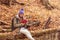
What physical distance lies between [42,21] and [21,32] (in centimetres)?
278

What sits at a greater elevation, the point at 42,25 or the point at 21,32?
the point at 21,32

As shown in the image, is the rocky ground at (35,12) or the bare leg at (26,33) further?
the rocky ground at (35,12)

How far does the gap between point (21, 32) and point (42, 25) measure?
2387 millimetres

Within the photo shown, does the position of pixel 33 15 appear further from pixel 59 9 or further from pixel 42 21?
pixel 59 9

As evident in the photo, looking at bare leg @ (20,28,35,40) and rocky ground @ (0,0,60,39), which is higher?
bare leg @ (20,28,35,40)

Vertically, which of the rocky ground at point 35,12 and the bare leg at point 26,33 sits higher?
the bare leg at point 26,33

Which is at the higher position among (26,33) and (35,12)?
(26,33)

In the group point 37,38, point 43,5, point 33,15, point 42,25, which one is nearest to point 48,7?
point 43,5

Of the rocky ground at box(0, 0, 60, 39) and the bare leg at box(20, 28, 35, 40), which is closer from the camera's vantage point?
the bare leg at box(20, 28, 35, 40)

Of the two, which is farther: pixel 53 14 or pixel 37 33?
pixel 53 14

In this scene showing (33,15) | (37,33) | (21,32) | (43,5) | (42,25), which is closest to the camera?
(21,32)

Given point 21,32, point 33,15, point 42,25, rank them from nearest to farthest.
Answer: point 21,32 < point 42,25 < point 33,15

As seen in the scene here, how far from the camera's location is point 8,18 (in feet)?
29.9

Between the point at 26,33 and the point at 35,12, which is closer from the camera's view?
the point at 26,33
